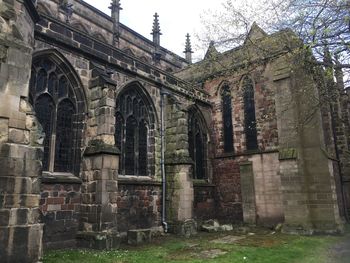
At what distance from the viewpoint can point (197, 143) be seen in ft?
53.4

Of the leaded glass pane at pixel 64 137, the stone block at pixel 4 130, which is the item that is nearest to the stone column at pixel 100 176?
the leaded glass pane at pixel 64 137

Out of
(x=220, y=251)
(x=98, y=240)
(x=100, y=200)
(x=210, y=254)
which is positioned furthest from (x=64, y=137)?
(x=220, y=251)

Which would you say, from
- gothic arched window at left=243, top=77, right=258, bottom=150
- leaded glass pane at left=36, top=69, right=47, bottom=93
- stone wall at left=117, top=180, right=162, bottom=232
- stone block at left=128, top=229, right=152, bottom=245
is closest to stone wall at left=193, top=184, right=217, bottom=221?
stone wall at left=117, top=180, right=162, bottom=232

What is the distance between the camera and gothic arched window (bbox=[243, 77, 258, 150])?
15.5 metres

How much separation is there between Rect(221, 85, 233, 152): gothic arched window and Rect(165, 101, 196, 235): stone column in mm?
4177

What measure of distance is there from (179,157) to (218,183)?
175 inches

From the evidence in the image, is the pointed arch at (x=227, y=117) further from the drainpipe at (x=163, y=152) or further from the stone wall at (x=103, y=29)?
the stone wall at (x=103, y=29)

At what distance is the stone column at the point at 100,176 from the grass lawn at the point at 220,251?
642 mm

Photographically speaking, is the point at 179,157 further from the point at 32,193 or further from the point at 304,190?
the point at 32,193

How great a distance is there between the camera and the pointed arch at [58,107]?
9.29 metres

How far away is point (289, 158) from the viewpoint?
42.5 feet

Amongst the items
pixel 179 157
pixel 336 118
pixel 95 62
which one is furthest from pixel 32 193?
pixel 336 118

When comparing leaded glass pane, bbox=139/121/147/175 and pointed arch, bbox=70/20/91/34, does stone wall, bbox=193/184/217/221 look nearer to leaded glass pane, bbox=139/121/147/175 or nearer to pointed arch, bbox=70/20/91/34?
leaded glass pane, bbox=139/121/147/175

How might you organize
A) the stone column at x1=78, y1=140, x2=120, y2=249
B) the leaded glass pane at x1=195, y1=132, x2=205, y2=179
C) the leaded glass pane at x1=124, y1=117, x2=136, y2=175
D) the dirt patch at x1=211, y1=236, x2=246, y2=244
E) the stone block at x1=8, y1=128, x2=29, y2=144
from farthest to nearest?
the leaded glass pane at x1=195, y1=132, x2=205, y2=179
the leaded glass pane at x1=124, y1=117, x2=136, y2=175
the dirt patch at x1=211, y1=236, x2=246, y2=244
the stone column at x1=78, y1=140, x2=120, y2=249
the stone block at x1=8, y1=128, x2=29, y2=144
